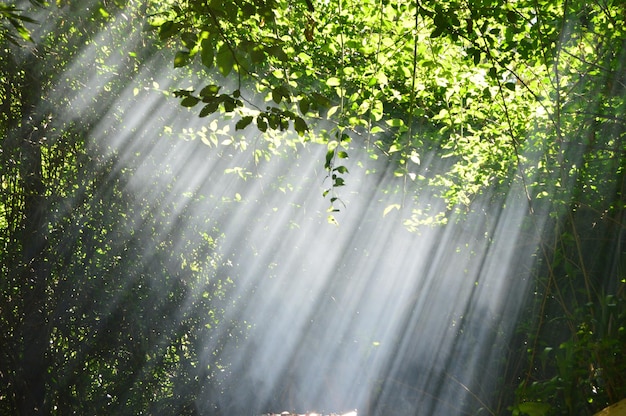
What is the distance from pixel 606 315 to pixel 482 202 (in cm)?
162

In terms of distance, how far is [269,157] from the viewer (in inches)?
144

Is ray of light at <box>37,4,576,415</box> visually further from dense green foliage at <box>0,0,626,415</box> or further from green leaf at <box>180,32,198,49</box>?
green leaf at <box>180,32,198,49</box>

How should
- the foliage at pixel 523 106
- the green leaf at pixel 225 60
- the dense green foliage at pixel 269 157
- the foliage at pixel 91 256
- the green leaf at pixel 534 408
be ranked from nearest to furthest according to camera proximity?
1. the green leaf at pixel 225 60
2. the green leaf at pixel 534 408
3. the foliage at pixel 523 106
4. the dense green foliage at pixel 269 157
5. the foliage at pixel 91 256

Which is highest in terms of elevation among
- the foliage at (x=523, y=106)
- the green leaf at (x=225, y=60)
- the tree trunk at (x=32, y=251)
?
the foliage at (x=523, y=106)

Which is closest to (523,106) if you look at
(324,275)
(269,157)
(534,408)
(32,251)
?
(269,157)

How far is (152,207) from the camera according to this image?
14.2ft

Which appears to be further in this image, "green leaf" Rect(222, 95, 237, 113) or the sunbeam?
the sunbeam

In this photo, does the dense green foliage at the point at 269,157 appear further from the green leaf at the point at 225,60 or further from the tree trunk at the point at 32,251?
the green leaf at the point at 225,60

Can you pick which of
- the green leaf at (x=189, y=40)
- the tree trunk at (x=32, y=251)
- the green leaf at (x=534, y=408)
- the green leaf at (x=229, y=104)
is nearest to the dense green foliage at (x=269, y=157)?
the tree trunk at (x=32, y=251)

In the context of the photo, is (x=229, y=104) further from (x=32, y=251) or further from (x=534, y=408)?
(x=32, y=251)

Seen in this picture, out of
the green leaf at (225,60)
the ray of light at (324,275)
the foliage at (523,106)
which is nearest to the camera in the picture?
the green leaf at (225,60)

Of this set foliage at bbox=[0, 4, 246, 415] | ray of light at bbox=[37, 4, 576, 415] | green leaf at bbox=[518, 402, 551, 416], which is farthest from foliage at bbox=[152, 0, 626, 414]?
foliage at bbox=[0, 4, 246, 415]

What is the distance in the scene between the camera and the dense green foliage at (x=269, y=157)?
2.55 meters

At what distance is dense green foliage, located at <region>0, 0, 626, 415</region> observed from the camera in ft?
8.36
